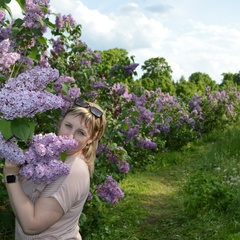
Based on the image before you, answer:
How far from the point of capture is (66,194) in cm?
222

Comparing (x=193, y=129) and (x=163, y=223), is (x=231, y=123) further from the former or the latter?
(x=163, y=223)

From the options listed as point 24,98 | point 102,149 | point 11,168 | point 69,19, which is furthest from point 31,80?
point 69,19

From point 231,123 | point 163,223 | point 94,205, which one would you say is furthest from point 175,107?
point 94,205

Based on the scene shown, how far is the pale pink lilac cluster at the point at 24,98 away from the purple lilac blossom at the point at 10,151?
5.0 inches

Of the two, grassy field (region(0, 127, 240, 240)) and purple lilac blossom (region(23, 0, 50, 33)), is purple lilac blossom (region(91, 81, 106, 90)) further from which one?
purple lilac blossom (region(23, 0, 50, 33))

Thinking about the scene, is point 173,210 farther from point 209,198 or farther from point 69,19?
point 69,19

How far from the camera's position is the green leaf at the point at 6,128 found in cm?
183

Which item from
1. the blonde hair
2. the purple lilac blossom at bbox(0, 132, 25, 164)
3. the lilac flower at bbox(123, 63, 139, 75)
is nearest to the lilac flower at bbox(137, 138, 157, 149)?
the lilac flower at bbox(123, 63, 139, 75)

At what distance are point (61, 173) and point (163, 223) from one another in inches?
183

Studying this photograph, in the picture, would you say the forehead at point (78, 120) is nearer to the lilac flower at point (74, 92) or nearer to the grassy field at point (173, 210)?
the lilac flower at point (74, 92)

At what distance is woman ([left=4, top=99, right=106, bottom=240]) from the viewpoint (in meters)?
2.11

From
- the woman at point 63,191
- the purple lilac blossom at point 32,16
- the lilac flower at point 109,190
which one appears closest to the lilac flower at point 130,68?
the lilac flower at point 109,190

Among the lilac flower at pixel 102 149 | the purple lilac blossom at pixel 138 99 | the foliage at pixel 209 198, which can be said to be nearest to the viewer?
the lilac flower at pixel 102 149

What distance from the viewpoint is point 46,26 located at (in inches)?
142
